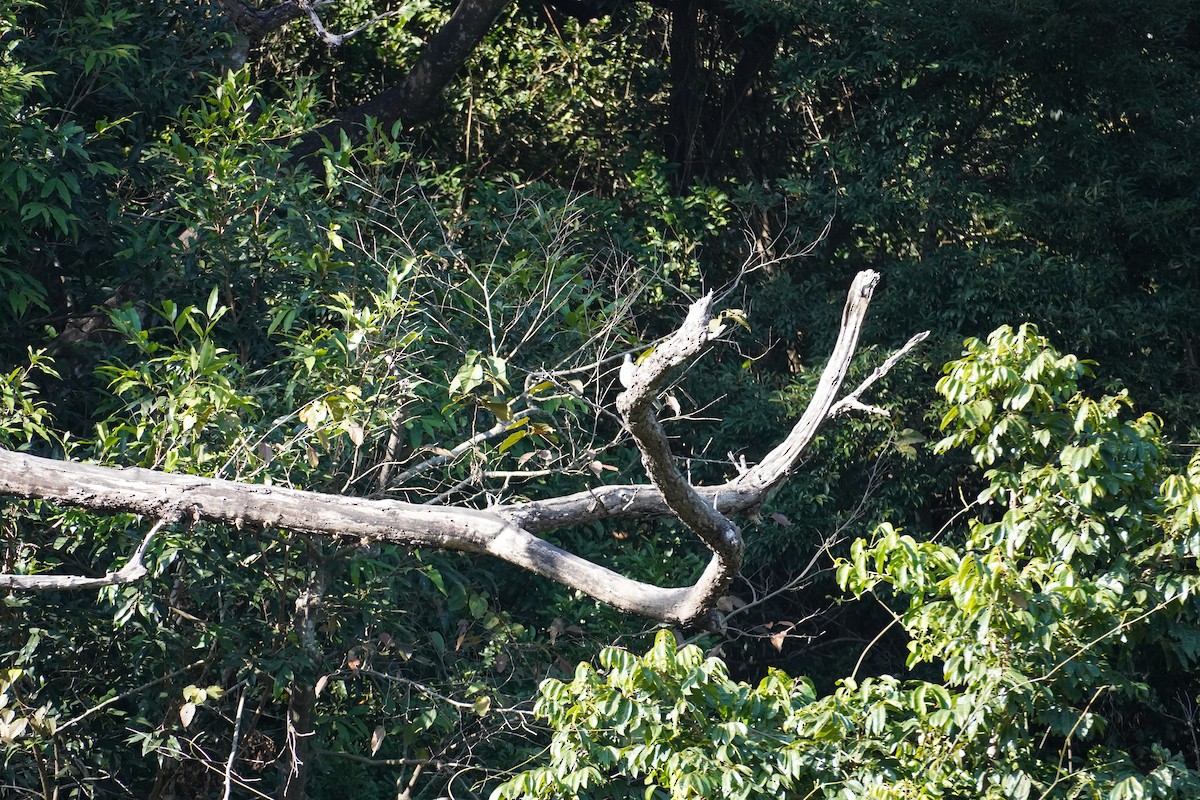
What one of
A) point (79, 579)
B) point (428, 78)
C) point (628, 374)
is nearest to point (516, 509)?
point (628, 374)

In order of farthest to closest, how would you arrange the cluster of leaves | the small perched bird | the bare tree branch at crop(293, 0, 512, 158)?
the bare tree branch at crop(293, 0, 512, 158)
the cluster of leaves
the small perched bird

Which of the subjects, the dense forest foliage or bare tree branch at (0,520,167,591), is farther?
the dense forest foliage

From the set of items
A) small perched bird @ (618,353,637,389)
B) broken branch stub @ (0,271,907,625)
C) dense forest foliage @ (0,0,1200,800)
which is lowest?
dense forest foliage @ (0,0,1200,800)

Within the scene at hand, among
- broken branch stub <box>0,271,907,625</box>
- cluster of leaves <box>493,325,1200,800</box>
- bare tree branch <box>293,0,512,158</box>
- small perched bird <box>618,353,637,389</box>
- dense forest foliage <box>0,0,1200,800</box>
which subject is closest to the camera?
small perched bird <box>618,353,637,389</box>

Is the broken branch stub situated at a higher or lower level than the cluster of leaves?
higher

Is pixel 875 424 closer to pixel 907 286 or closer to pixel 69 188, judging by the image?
pixel 907 286

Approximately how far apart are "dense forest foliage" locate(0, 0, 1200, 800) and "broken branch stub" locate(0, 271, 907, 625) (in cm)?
6

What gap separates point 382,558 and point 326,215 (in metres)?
1.44

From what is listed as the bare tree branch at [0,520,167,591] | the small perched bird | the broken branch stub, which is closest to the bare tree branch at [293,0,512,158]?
the broken branch stub

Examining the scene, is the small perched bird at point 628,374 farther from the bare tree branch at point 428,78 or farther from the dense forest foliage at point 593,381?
the bare tree branch at point 428,78

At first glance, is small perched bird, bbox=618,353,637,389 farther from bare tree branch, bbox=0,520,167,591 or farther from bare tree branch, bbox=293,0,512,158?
bare tree branch, bbox=293,0,512,158

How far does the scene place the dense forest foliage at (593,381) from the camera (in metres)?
3.48

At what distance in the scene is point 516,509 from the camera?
2889 mm

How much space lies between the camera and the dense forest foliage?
348 cm
